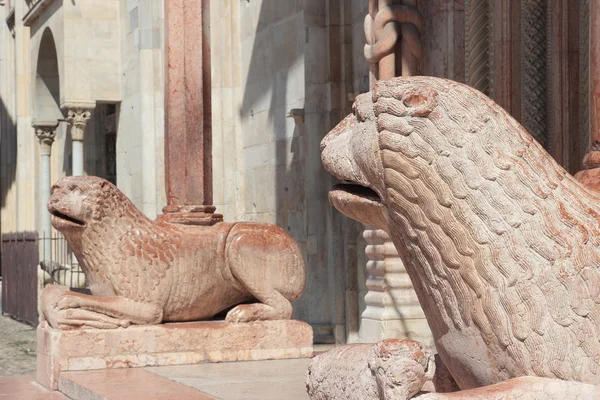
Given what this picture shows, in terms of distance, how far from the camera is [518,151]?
3.24 m

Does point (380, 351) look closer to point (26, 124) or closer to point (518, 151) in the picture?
point (518, 151)

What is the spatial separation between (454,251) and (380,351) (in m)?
0.39

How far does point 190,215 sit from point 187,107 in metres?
0.81

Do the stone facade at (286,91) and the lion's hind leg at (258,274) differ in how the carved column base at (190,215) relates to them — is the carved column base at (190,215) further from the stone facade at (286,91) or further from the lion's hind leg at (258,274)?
the stone facade at (286,91)

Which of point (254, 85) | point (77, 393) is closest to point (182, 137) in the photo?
point (77, 393)

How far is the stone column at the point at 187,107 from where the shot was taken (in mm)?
7637

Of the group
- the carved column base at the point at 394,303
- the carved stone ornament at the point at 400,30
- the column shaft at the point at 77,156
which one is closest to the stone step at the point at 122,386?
the carved column base at the point at 394,303

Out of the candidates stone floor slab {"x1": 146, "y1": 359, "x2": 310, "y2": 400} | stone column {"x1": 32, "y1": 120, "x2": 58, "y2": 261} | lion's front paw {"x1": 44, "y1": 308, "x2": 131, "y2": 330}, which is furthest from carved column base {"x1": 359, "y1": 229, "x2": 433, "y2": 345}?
stone column {"x1": 32, "y1": 120, "x2": 58, "y2": 261}

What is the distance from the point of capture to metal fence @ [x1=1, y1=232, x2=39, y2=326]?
596 inches

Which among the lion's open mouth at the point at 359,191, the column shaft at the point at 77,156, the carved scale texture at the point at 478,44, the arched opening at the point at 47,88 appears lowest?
the lion's open mouth at the point at 359,191

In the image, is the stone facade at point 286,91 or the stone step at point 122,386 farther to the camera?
the stone facade at point 286,91

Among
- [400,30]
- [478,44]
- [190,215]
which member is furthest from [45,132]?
[478,44]

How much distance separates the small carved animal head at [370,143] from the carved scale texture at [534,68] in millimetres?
4217

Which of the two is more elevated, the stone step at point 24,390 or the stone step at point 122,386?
the stone step at point 122,386
